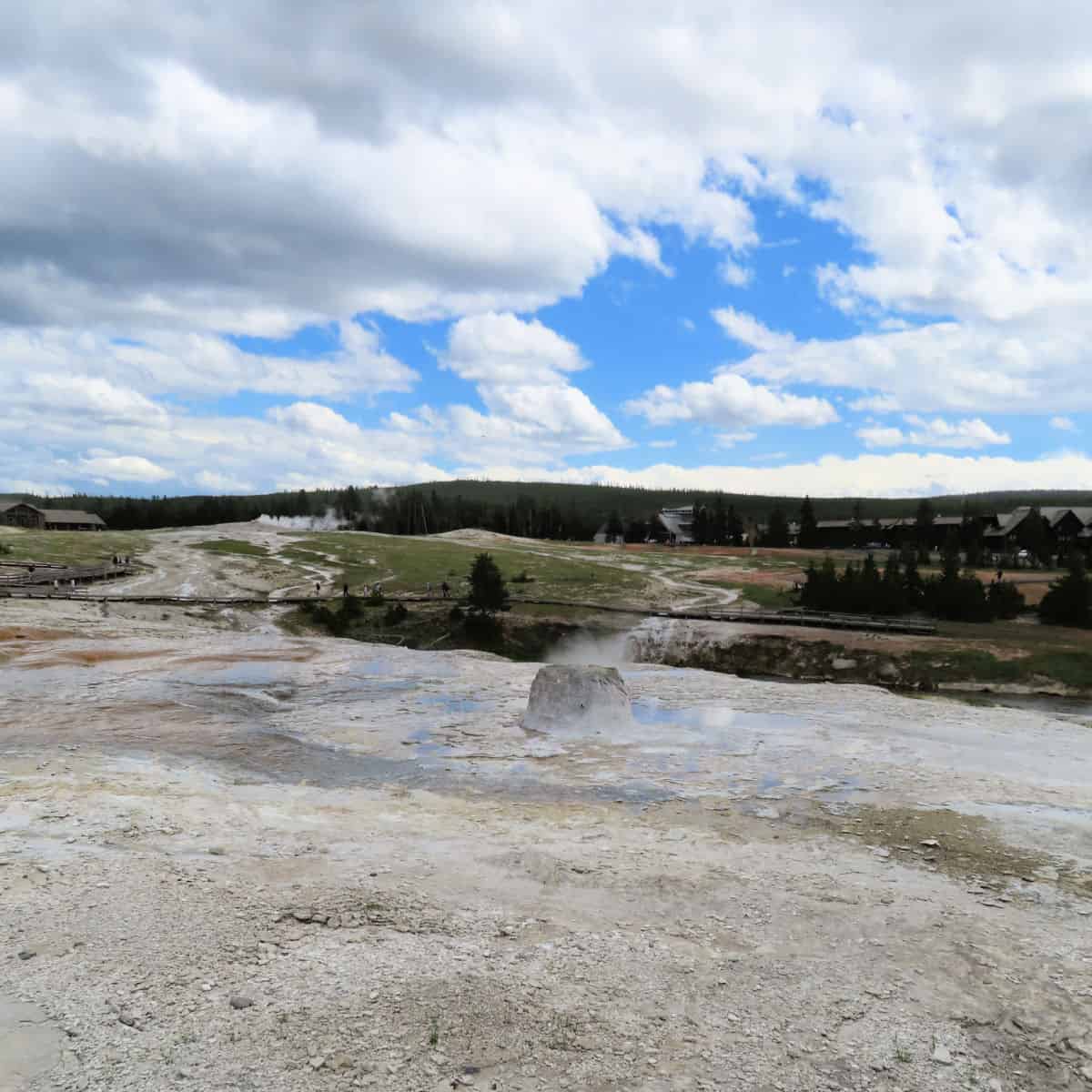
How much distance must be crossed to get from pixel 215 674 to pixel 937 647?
123 ft

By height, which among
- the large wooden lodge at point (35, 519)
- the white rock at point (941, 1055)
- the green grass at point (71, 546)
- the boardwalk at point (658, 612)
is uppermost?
the large wooden lodge at point (35, 519)

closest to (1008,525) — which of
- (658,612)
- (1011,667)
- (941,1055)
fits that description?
(658,612)

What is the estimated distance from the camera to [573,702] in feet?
69.3

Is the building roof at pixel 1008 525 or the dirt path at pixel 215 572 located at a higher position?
the building roof at pixel 1008 525

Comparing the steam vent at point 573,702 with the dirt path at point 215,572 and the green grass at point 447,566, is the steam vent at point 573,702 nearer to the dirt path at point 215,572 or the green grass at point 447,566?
the green grass at point 447,566

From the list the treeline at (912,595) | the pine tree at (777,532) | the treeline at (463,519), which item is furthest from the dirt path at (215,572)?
the pine tree at (777,532)

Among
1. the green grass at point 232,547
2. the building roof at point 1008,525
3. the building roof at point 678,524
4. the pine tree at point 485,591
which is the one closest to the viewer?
the pine tree at point 485,591

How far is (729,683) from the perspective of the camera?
92.4ft

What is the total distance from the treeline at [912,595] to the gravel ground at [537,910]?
37.7m

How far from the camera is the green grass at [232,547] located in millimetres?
86350

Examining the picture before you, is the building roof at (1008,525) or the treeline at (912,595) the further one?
the building roof at (1008,525)

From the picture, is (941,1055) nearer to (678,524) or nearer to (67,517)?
(67,517)

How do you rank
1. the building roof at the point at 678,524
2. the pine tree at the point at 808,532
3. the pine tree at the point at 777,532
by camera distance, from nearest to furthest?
the pine tree at the point at 808,532
the pine tree at the point at 777,532
the building roof at the point at 678,524

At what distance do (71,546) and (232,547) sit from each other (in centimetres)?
1578
